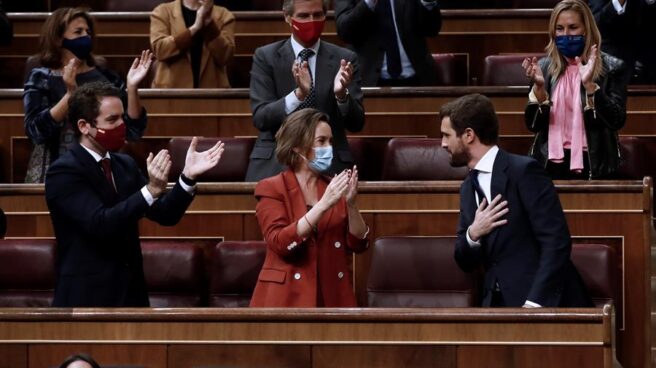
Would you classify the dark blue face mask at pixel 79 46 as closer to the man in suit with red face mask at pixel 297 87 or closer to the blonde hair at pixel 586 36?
the man in suit with red face mask at pixel 297 87

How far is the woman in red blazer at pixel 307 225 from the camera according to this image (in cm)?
284

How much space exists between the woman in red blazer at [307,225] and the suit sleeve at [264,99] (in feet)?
1.58

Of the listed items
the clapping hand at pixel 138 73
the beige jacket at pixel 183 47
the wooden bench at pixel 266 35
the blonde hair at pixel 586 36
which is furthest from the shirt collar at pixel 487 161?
the wooden bench at pixel 266 35

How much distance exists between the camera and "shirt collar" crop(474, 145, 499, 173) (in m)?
2.78

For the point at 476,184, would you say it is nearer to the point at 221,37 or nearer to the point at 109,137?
the point at 109,137

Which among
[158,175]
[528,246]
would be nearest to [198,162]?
[158,175]

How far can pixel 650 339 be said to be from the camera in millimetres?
3221

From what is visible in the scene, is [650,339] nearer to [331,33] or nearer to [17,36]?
[331,33]

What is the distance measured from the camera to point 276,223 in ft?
9.46

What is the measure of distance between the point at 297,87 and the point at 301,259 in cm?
67

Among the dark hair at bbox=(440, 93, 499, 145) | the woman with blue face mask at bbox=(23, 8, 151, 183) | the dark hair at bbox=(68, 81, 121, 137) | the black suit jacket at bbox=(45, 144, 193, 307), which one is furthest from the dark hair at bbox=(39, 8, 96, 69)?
the dark hair at bbox=(440, 93, 499, 145)

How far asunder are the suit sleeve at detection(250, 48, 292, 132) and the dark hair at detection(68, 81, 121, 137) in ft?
1.96

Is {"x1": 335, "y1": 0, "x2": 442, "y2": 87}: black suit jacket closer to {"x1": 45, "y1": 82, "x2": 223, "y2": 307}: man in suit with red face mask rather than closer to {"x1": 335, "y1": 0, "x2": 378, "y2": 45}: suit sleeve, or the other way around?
{"x1": 335, "y1": 0, "x2": 378, "y2": 45}: suit sleeve

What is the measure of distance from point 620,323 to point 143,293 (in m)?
1.07
